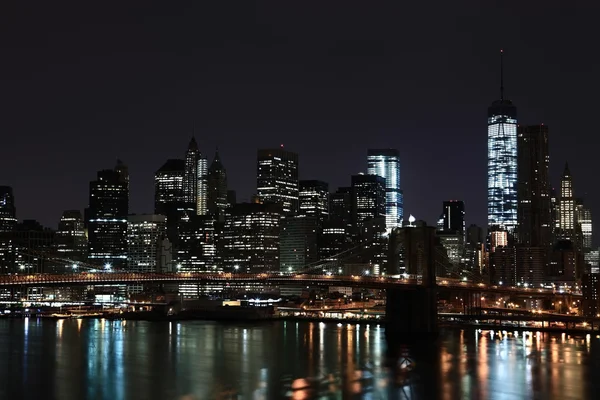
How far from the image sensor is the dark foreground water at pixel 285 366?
134 feet

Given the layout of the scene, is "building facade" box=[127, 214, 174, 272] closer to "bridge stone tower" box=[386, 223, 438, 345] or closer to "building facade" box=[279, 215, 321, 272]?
"building facade" box=[279, 215, 321, 272]

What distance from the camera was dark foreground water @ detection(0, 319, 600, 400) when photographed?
40875 mm

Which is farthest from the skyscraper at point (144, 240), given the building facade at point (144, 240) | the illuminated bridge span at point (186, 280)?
the illuminated bridge span at point (186, 280)

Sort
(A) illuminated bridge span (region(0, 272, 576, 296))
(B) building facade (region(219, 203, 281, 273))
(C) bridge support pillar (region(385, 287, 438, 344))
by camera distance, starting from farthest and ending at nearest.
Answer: (B) building facade (region(219, 203, 281, 273)), (C) bridge support pillar (region(385, 287, 438, 344)), (A) illuminated bridge span (region(0, 272, 576, 296))

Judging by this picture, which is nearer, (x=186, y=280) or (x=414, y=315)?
(x=414, y=315)

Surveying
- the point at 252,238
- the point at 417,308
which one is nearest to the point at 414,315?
the point at 417,308

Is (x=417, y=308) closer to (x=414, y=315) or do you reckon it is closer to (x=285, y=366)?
(x=414, y=315)

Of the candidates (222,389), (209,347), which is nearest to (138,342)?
(209,347)

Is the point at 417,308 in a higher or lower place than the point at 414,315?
higher

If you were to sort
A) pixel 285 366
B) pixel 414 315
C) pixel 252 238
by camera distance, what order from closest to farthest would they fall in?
pixel 285 366 → pixel 414 315 → pixel 252 238

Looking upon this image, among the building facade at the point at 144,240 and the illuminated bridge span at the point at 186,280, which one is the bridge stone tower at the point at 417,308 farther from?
the building facade at the point at 144,240

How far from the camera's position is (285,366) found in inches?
1962

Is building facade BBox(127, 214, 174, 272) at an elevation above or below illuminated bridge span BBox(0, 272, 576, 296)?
above

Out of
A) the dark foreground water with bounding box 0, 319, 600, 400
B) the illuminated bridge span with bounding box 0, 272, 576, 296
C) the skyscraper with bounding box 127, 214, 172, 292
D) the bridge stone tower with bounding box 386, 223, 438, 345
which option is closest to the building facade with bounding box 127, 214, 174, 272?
the skyscraper with bounding box 127, 214, 172, 292
